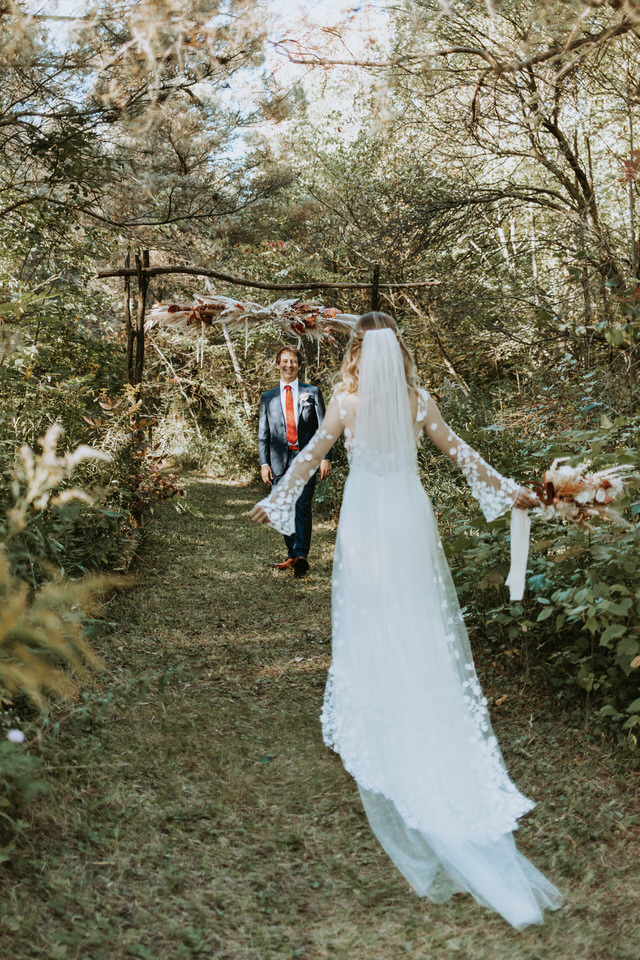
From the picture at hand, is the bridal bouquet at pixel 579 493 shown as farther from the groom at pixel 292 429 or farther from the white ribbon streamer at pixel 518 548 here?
the groom at pixel 292 429

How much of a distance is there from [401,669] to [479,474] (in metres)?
0.92

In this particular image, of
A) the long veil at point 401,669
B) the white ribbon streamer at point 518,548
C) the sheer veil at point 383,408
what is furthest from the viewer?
the white ribbon streamer at point 518,548

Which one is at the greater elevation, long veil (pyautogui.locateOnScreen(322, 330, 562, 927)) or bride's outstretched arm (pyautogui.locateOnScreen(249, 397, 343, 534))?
bride's outstretched arm (pyautogui.locateOnScreen(249, 397, 343, 534))

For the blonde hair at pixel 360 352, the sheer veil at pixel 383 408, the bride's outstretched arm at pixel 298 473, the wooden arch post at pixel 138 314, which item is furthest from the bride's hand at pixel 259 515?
the wooden arch post at pixel 138 314

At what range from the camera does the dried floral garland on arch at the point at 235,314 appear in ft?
22.9

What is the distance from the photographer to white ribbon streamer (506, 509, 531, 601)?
336cm

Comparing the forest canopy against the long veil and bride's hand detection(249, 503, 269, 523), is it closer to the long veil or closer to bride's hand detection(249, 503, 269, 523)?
the long veil

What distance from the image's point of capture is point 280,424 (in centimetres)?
677

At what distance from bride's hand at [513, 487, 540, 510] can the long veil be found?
39cm

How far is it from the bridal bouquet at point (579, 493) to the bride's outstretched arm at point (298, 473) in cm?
92

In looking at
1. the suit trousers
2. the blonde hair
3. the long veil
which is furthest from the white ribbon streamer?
the suit trousers

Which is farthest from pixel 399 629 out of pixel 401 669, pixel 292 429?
pixel 292 429

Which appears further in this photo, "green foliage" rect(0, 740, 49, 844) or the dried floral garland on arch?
the dried floral garland on arch

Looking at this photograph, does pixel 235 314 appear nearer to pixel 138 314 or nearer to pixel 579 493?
pixel 138 314
